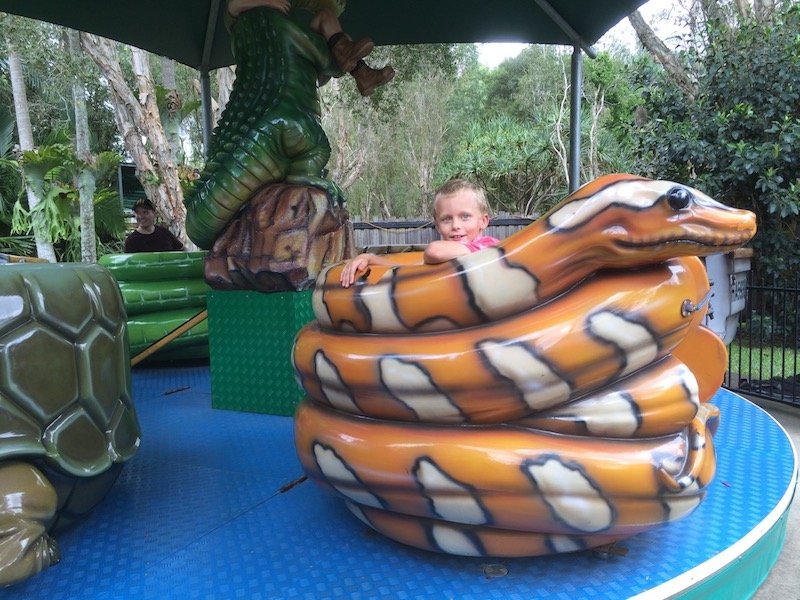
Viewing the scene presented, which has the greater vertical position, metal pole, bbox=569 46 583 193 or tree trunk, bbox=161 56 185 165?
tree trunk, bbox=161 56 185 165

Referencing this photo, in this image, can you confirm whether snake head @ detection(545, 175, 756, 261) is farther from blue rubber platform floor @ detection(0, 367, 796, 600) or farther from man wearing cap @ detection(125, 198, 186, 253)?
man wearing cap @ detection(125, 198, 186, 253)

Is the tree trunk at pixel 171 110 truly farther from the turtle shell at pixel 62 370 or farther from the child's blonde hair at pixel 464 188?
the child's blonde hair at pixel 464 188

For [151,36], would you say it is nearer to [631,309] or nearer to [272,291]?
[272,291]

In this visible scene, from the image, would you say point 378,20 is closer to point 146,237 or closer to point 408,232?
point 146,237

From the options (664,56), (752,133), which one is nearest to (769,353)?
(752,133)

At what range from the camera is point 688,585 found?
3.67 ft

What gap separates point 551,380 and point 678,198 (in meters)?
0.37

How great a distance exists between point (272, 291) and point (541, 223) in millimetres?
1415

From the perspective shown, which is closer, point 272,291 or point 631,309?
point 631,309

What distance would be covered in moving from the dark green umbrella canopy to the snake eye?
203cm

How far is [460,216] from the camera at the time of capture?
1.38m

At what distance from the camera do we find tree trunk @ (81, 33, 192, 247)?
5812 mm

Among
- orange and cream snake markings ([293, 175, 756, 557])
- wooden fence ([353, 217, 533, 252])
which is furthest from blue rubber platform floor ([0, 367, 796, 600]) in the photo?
wooden fence ([353, 217, 533, 252])

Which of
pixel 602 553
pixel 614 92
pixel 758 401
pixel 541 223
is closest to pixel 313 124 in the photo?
pixel 541 223
